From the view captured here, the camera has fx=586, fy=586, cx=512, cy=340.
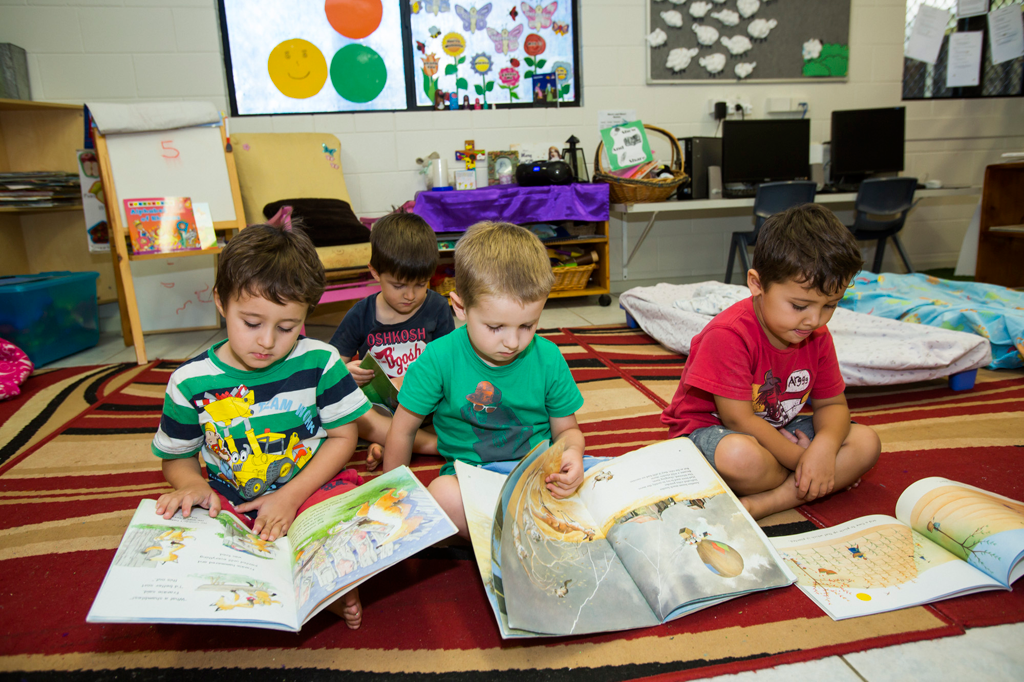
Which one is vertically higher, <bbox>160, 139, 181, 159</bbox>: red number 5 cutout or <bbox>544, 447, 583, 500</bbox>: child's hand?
<bbox>160, 139, 181, 159</bbox>: red number 5 cutout

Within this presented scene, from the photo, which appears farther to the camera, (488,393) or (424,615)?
(488,393)

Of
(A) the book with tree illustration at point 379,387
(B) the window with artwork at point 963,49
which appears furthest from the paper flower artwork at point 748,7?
(A) the book with tree illustration at point 379,387

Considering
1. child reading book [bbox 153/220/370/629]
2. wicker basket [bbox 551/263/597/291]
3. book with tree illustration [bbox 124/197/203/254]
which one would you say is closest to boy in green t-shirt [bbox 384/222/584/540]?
child reading book [bbox 153/220/370/629]

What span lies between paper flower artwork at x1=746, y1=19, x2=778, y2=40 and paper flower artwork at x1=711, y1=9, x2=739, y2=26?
0.09 metres

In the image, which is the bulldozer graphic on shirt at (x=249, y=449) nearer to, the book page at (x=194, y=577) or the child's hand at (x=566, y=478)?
the book page at (x=194, y=577)

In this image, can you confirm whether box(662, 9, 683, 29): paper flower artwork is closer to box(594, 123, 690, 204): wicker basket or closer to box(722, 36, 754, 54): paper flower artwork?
box(722, 36, 754, 54): paper flower artwork

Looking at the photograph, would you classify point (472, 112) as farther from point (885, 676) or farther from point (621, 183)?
point (885, 676)

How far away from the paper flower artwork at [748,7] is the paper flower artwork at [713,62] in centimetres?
25

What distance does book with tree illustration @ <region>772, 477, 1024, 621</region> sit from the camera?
2.56 ft

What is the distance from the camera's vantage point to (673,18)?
3.28 metres

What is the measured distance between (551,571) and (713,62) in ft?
11.2

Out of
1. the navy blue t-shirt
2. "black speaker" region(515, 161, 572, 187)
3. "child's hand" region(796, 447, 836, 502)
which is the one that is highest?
"black speaker" region(515, 161, 572, 187)

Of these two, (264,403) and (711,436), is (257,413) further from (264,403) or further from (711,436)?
(711,436)

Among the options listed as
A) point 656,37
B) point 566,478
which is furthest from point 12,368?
point 656,37
